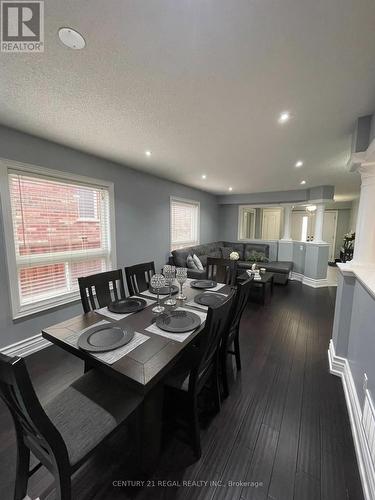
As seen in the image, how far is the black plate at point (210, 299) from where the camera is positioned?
5.96 ft

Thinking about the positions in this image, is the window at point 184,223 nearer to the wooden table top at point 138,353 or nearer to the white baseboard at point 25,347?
the white baseboard at point 25,347

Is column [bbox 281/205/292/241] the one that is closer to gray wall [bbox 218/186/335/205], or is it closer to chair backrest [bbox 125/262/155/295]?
gray wall [bbox 218/186/335/205]

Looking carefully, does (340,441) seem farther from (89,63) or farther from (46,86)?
(46,86)

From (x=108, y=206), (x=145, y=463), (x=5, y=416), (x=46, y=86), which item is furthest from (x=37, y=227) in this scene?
(x=145, y=463)

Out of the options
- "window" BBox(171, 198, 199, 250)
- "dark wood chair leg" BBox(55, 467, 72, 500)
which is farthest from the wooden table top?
"window" BBox(171, 198, 199, 250)

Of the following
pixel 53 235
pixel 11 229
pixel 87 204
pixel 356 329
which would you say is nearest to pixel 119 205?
pixel 87 204

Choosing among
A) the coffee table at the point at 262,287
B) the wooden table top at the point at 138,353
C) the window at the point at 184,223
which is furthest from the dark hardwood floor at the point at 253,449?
the window at the point at 184,223

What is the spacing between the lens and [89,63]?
1.26 m

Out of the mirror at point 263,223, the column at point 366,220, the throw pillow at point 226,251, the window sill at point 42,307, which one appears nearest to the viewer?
the column at point 366,220

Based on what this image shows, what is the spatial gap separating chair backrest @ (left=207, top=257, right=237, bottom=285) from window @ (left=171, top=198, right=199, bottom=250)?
193 cm

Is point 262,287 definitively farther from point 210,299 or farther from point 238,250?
point 238,250

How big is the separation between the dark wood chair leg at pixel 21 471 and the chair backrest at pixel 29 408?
169 mm

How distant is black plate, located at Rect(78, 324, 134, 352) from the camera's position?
116 centimetres

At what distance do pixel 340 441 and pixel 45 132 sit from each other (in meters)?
3.77
